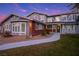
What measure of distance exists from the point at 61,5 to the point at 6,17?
609mm

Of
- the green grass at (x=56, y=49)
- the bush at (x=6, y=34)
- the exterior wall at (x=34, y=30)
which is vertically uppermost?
the exterior wall at (x=34, y=30)

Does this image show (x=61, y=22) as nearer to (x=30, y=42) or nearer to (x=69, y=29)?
(x=69, y=29)

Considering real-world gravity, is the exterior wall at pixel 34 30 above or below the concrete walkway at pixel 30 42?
above

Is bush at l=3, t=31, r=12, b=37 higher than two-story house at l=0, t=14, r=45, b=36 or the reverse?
the reverse

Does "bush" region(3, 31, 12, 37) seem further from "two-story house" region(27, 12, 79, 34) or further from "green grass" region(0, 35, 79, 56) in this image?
"two-story house" region(27, 12, 79, 34)

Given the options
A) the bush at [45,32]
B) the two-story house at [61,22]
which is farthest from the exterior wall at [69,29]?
the bush at [45,32]

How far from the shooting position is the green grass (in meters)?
4.30

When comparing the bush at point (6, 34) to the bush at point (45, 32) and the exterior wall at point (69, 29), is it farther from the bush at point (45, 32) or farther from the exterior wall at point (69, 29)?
the exterior wall at point (69, 29)

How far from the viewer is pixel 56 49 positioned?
4.33 metres

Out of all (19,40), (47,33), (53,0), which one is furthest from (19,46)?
(53,0)

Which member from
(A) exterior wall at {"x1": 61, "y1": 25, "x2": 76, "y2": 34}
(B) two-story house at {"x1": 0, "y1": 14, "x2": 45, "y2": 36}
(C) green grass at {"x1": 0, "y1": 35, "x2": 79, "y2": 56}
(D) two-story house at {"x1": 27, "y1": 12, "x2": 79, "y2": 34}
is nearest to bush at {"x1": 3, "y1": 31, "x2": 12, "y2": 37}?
(B) two-story house at {"x1": 0, "y1": 14, "x2": 45, "y2": 36}

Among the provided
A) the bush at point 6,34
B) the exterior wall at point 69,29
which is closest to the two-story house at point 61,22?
the exterior wall at point 69,29

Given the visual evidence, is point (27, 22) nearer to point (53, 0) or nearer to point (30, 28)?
point (30, 28)

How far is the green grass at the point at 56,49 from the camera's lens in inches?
169
